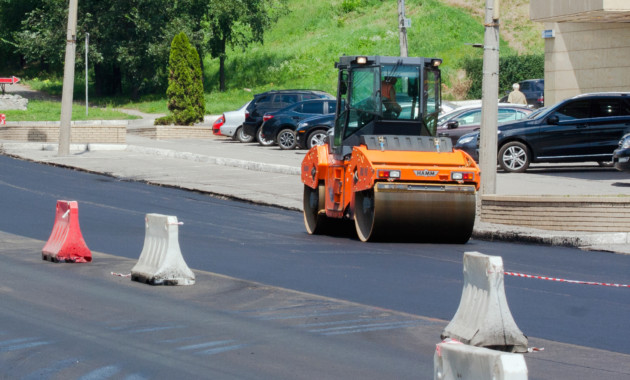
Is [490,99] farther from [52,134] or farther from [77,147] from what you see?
[52,134]

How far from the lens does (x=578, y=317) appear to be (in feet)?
29.5

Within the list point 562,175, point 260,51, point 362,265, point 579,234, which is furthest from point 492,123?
point 260,51

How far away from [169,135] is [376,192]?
2563 cm

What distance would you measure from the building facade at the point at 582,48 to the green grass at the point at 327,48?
1758 cm

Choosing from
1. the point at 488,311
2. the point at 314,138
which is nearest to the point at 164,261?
the point at 488,311

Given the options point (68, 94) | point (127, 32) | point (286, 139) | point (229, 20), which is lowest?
point (286, 139)

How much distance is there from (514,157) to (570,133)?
138 cm

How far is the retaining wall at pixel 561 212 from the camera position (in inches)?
577

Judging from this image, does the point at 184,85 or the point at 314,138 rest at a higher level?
the point at 184,85

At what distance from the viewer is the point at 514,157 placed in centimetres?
2381

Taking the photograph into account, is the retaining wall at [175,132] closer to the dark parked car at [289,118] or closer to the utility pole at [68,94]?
the dark parked car at [289,118]

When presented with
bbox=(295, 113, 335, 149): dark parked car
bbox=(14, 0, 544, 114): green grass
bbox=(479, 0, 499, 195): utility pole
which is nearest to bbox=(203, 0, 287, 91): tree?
bbox=(14, 0, 544, 114): green grass

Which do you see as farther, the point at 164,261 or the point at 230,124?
the point at 230,124

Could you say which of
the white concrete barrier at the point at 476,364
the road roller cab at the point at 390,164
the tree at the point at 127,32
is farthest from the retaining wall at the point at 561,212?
the tree at the point at 127,32
